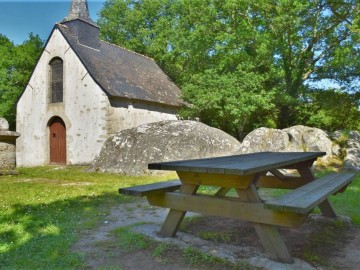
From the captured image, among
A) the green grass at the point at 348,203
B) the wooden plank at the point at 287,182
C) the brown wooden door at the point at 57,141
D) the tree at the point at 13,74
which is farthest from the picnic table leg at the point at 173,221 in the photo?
the tree at the point at 13,74

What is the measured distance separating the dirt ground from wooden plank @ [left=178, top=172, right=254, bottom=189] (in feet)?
2.20

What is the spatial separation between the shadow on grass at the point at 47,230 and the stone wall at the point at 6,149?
16.6ft

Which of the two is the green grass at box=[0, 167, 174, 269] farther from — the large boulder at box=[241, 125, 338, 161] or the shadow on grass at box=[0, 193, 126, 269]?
the large boulder at box=[241, 125, 338, 161]

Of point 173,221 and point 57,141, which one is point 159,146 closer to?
point 173,221

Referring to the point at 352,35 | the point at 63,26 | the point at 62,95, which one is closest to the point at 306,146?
the point at 352,35

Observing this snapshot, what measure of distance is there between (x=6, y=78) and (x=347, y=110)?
20.6 meters

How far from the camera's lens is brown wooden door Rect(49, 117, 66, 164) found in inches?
657

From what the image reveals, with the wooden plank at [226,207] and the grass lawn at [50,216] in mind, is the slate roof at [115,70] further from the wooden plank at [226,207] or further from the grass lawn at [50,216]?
the wooden plank at [226,207]

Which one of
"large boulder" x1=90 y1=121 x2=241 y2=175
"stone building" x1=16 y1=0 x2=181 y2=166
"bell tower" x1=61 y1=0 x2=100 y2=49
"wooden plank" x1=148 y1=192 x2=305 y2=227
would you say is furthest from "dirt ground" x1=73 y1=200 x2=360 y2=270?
"bell tower" x1=61 y1=0 x2=100 y2=49

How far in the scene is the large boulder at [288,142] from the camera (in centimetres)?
1145

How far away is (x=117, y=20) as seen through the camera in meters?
27.6

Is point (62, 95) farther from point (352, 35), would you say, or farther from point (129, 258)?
point (129, 258)

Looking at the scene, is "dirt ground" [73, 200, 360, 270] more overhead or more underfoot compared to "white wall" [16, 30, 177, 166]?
more underfoot

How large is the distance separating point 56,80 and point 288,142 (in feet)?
39.7
